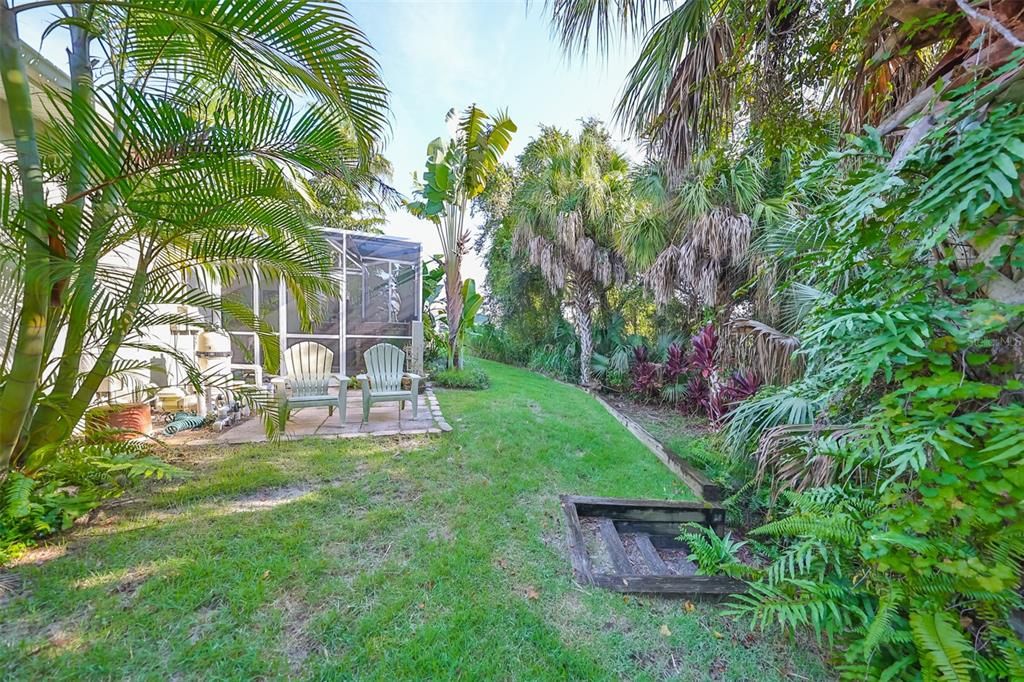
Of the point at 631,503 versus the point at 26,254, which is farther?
the point at 631,503

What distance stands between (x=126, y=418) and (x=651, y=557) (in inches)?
220

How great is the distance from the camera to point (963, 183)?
1309mm

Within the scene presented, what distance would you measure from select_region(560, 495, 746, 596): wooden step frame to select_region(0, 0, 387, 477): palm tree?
3.44 metres

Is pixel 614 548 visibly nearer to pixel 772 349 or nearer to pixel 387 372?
pixel 772 349

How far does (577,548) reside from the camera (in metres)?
2.64

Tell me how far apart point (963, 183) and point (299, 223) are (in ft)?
14.1

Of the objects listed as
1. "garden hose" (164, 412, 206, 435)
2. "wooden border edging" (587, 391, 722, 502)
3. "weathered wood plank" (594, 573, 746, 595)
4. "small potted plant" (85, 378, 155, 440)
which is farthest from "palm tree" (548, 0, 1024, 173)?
"garden hose" (164, 412, 206, 435)

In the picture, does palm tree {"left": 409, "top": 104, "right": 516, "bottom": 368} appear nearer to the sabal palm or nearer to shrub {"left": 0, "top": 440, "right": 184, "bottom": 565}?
the sabal palm

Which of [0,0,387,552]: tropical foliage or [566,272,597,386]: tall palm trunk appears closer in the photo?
[0,0,387,552]: tropical foliage

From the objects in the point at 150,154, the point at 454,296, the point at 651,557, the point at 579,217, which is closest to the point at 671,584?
the point at 651,557

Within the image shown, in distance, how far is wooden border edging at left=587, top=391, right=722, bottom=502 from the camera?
3.63 meters

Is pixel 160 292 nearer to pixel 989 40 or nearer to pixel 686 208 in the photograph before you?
pixel 989 40

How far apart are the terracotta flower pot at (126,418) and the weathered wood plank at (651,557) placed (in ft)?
16.2

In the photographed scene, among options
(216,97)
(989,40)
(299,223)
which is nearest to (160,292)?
(299,223)
